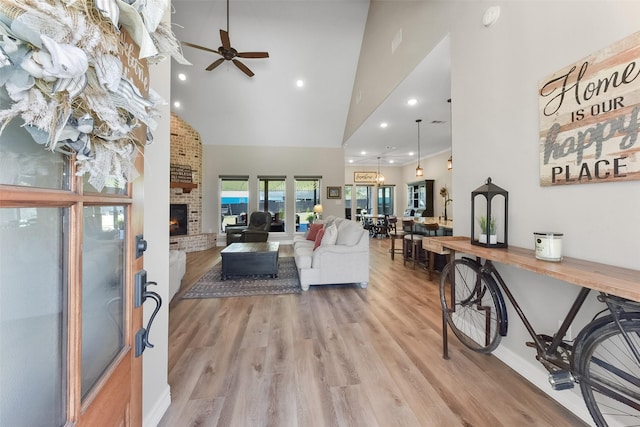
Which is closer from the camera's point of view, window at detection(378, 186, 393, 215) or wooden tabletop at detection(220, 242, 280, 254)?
wooden tabletop at detection(220, 242, 280, 254)

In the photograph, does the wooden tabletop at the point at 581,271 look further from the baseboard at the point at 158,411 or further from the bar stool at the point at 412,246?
the bar stool at the point at 412,246

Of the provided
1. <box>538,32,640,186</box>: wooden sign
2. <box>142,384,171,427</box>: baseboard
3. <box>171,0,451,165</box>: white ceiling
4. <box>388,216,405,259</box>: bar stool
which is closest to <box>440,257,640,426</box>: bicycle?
<box>538,32,640,186</box>: wooden sign

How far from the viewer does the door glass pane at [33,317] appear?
578 millimetres

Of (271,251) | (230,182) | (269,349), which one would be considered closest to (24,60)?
(269,349)

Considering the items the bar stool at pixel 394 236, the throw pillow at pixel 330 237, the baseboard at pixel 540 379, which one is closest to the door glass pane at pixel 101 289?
the baseboard at pixel 540 379

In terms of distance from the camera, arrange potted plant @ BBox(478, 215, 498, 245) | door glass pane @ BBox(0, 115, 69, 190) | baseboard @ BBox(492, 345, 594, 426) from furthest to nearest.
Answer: potted plant @ BBox(478, 215, 498, 245)
baseboard @ BBox(492, 345, 594, 426)
door glass pane @ BBox(0, 115, 69, 190)

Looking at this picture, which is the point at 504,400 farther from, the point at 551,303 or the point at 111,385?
the point at 111,385

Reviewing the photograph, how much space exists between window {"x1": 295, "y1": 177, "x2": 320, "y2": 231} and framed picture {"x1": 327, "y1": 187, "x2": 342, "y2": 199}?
0.40 metres

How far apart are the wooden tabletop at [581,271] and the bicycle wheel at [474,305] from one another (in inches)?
14.2

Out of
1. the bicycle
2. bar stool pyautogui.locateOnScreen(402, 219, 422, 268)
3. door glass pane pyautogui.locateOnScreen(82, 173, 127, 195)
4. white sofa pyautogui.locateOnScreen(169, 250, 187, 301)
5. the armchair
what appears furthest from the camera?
the armchair

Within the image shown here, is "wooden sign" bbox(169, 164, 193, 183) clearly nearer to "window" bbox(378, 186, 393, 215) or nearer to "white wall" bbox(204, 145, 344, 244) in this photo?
"white wall" bbox(204, 145, 344, 244)

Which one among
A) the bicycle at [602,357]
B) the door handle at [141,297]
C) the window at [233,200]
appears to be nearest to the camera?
the door handle at [141,297]

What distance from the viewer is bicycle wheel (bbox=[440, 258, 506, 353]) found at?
77.3 inches

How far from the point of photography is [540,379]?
6.00ft
